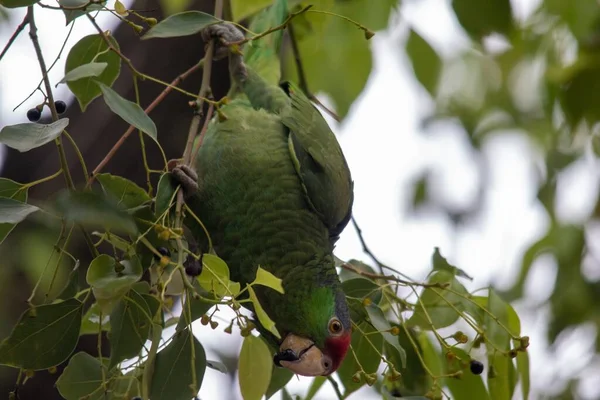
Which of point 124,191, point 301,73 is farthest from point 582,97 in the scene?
point 124,191

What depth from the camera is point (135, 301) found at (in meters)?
1.39

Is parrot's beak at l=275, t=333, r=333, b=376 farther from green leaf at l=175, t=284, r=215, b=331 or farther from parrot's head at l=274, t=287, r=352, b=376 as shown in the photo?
green leaf at l=175, t=284, r=215, b=331

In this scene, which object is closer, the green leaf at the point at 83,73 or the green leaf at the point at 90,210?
the green leaf at the point at 90,210

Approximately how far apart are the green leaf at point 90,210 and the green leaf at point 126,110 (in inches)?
6.4

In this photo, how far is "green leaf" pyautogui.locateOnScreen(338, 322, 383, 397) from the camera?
1731mm

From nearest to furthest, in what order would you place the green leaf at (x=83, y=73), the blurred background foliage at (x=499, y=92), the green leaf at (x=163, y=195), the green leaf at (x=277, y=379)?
the green leaf at (x=83, y=73) → the green leaf at (x=163, y=195) → the green leaf at (x=277, y=379) → the blurred background foliage at (x=499, y=92)

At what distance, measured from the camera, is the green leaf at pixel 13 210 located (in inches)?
47.9

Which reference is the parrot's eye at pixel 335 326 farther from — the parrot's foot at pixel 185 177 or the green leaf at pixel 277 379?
the parrot's foot at pixel 185 177

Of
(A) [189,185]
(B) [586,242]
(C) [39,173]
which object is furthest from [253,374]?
(B) [586,242]

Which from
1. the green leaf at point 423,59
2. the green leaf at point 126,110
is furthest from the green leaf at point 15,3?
the green leaf at point 423,59

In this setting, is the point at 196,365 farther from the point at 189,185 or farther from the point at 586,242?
the point at 586,242

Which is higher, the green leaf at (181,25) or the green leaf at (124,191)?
the green leaf at (181,25)

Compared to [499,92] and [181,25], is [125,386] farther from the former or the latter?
[499,92]

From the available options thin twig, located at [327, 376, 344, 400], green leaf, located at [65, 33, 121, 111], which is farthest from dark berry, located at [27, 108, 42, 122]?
thin twig, located at [327, 376, 344, 400]
